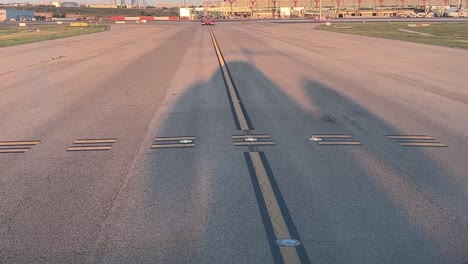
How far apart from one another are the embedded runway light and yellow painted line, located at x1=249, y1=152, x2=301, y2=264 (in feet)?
0.25

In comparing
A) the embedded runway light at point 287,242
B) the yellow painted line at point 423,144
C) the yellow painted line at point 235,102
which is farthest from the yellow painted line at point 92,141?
the embedded runway light at point 287,242

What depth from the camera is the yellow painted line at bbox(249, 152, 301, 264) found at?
18.7 feet

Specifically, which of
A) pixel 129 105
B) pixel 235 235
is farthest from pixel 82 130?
pixel 235 235

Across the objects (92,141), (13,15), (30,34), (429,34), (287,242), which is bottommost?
(287,242)

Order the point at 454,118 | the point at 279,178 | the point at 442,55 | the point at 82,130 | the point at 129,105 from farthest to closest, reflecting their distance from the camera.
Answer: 1. the point at 442,55
2. the point at 129,105
3. the point at 454,118
4. the point at 82,130
5. the point at 279,178

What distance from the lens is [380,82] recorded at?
20.6m

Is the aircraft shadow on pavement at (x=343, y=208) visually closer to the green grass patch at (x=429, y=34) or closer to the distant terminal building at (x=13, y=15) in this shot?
the green grass patch at (x=429, y=34)

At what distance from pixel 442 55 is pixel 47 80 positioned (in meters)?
22.4

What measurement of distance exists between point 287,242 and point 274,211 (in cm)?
97

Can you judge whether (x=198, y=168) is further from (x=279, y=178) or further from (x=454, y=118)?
(x=454, y=118)

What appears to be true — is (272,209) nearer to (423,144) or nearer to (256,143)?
(256,143)

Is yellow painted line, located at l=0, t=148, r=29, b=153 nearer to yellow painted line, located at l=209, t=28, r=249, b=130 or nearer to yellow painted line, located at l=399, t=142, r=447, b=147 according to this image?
yellow painted line, located at l=209, t=28, r=249, b=130

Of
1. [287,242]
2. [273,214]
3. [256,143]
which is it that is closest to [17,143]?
[256,143]

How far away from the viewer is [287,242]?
6043 millimetres
